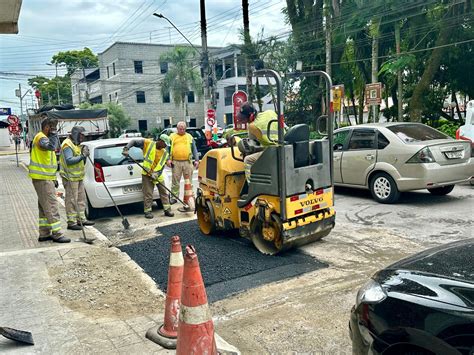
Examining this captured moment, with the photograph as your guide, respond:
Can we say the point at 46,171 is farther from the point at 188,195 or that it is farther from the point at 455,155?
the point at 455,155

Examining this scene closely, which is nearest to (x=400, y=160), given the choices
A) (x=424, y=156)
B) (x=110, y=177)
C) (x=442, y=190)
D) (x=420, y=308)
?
(x=424, y=156)

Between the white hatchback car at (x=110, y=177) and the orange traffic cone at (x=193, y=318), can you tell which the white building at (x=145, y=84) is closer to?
the white hatchback car at (x=110, y=177)

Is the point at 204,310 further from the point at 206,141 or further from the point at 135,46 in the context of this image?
the point at 135,46

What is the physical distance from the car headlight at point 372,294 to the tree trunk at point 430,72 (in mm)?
16621

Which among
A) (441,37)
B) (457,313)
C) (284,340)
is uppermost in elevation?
(441,37)

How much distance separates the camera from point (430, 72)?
1761cm

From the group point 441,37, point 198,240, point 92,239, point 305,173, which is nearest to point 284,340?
point 305,173

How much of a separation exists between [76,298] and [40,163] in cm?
287

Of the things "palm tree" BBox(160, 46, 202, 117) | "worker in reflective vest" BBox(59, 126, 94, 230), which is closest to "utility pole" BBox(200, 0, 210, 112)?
"worker in reflective vest" BBox(59, 126, 94, 230)

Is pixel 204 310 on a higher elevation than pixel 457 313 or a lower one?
lower

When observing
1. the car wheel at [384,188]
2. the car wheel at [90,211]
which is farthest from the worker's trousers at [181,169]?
the car wheel at [384,188]

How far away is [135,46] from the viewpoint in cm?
5125

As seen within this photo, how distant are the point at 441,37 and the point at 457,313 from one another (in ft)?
57.7

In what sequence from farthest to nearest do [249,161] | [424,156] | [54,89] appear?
[54,89] < [424,156] < [249,161]
